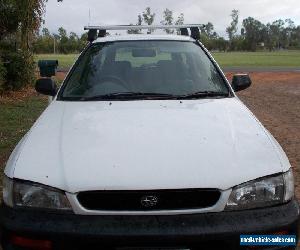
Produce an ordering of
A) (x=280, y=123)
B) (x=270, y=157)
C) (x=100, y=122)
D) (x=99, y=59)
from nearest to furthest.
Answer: (x=270, y=157), (x=100, y=122), (x=99, y=59), (x=280, y=123)

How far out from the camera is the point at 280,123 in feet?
32.0

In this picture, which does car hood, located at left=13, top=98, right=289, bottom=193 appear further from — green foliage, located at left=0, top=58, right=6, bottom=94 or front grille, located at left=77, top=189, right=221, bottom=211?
green foliage, located at left=0, top=58, right=6, bottom=94

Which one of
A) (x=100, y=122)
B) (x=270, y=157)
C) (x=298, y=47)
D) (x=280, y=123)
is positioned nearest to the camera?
(x=270, y=157)

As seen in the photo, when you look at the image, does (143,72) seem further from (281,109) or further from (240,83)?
(281,109)

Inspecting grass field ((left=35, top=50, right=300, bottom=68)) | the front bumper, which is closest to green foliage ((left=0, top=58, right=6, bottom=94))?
grass field ((left=35, top=50, right=300, bottom=68))

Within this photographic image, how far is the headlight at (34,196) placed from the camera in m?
2.72

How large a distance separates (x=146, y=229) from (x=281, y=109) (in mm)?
9892

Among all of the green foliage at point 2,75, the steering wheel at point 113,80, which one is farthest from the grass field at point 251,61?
the steering wheel at point 113,80

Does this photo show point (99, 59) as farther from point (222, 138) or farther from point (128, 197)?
point (128, 197)

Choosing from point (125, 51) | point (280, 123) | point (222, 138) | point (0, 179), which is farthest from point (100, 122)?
point (280, 123)

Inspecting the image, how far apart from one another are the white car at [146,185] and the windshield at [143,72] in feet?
2.29

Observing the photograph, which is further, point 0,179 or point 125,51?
point 0,179

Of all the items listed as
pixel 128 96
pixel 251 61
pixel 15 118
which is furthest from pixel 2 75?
pixel 251 61

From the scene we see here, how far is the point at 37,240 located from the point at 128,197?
522mm
